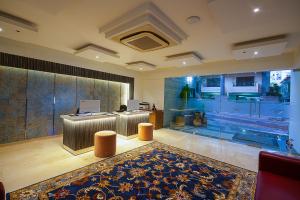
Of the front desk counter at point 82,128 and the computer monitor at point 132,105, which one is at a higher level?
the computer monitor at point 132,105

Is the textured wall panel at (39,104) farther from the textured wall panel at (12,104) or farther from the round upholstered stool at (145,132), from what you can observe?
the round upholstered stool at (145,132)

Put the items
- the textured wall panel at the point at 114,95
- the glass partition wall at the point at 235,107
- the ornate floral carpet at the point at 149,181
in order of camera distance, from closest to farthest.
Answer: the ornate floral carpet at the point at 149,181, the glass partition wall at the point at 235,107, the textured wall panel at the point at 114,95

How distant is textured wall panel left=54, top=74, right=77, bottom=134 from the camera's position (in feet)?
15.9

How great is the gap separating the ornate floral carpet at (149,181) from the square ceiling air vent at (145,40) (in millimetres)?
2668

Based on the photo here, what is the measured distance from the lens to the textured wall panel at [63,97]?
4861 millimetres

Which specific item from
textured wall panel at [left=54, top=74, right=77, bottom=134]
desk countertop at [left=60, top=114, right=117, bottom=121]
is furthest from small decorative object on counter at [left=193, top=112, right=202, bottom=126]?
textured wall panel at [left=54, top=74, right=77, bottom=134]

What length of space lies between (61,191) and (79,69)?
4.08 metres

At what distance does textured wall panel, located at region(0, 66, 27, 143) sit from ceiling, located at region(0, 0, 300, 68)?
1.04 meters

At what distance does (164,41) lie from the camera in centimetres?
308

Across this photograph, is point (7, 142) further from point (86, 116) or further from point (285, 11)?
point (285, 11)

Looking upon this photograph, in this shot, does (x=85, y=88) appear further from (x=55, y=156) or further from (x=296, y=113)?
(x=296, y=113)

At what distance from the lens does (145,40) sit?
9.94 feet

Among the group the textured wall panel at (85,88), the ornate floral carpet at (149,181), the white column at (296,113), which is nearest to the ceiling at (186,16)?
the white column at (296,113)

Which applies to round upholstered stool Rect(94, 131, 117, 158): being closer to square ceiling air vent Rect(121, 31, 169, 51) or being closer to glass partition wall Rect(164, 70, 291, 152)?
square ceiling air vent Rect(121, 31, 169, 51)
